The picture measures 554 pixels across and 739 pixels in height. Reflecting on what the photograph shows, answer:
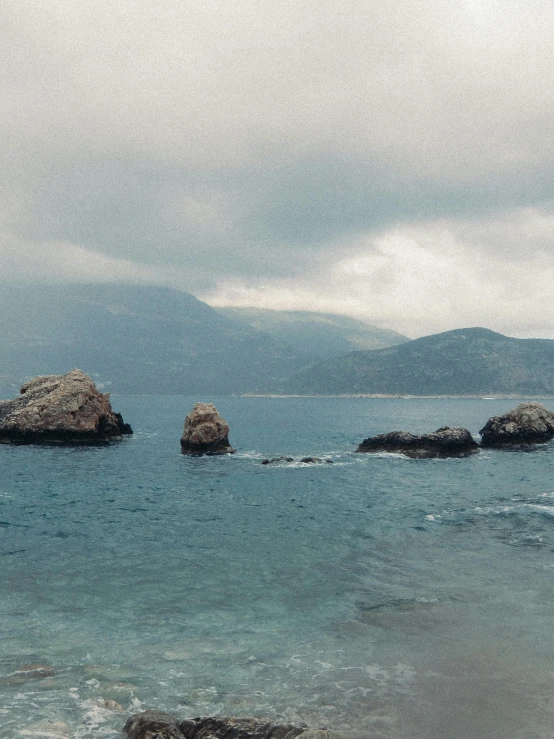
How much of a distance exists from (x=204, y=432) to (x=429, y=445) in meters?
27.4

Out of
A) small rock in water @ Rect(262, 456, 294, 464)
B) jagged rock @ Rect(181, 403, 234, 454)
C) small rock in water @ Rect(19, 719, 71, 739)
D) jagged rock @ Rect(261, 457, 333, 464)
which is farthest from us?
jagged rock @ Rect(181, 403, 234, 454)

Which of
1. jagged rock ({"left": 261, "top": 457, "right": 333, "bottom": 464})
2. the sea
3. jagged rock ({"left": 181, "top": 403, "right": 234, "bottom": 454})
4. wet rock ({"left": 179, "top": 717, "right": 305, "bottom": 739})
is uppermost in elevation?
jagged rock ({"left": 181, "top": 403, "right": 234, "bottom": 454})

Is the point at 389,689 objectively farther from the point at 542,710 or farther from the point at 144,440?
the point at 144,440

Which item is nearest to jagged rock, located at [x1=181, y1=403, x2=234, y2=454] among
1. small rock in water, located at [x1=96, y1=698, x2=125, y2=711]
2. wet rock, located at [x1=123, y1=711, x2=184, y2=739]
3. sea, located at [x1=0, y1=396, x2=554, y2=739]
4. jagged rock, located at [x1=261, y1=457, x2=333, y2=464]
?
jagged rock, located at [x1=261, y1=457, x2=333, y2=464]

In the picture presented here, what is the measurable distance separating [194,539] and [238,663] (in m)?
12.9

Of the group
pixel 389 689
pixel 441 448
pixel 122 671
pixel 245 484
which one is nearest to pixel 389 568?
pixel 389 689

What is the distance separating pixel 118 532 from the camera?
91.0ft

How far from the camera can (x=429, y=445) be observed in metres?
60.7

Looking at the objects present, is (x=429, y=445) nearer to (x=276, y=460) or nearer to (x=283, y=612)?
(x=276, y=460)

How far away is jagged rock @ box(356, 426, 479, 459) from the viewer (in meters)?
59.8

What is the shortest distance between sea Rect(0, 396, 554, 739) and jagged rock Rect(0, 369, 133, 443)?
113 feet

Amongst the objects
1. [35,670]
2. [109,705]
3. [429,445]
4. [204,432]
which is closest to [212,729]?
[109,705]

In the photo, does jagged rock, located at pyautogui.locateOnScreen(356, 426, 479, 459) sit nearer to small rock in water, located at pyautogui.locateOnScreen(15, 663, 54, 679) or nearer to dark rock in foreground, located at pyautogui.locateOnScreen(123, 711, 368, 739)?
small rock in water, located at pyautogui.locateOnScreen(15, 663, 54, 679)

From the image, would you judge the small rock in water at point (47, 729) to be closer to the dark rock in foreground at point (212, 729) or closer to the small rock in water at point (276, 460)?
the dark rock in foreground at point (212, 729)
